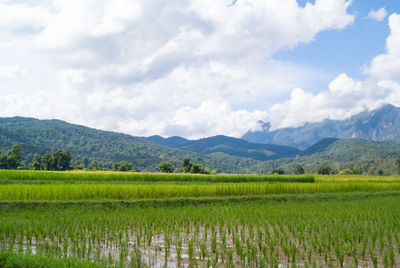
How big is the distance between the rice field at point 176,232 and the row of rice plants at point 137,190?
5 centimetres

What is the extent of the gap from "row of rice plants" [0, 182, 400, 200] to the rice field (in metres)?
0.05

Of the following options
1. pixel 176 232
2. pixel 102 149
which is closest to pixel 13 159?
pixel 176 232

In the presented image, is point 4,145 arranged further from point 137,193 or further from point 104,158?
point 137,193

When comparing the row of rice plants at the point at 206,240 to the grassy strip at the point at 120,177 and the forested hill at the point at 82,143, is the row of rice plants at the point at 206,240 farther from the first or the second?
the forested hill at the point at 82,143

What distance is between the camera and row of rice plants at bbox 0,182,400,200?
1468cm

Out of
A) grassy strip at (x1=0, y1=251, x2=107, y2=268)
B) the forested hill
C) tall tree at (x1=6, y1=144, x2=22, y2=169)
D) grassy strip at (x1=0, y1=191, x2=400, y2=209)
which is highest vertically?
the forested hill

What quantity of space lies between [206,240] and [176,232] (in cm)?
118

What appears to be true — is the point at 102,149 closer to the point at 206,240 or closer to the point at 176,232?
the point at 176,232

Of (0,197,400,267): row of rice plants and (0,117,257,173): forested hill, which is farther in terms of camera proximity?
(0,117,257,173): forested hill

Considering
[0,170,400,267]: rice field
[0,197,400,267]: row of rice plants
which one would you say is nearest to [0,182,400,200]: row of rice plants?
[0,170,400,267]: rice field

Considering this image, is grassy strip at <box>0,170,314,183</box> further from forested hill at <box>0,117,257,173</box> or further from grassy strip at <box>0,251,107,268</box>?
forested hill at <box>0,117,257,173</box>

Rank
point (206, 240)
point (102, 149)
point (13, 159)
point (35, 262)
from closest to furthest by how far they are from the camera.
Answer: point (35, 262) < point (206, 240) < point (13, 159) < point (102, 149)

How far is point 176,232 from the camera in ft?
29.3

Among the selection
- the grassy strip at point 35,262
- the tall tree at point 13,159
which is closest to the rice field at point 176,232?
the grassy strip at point 35,262
